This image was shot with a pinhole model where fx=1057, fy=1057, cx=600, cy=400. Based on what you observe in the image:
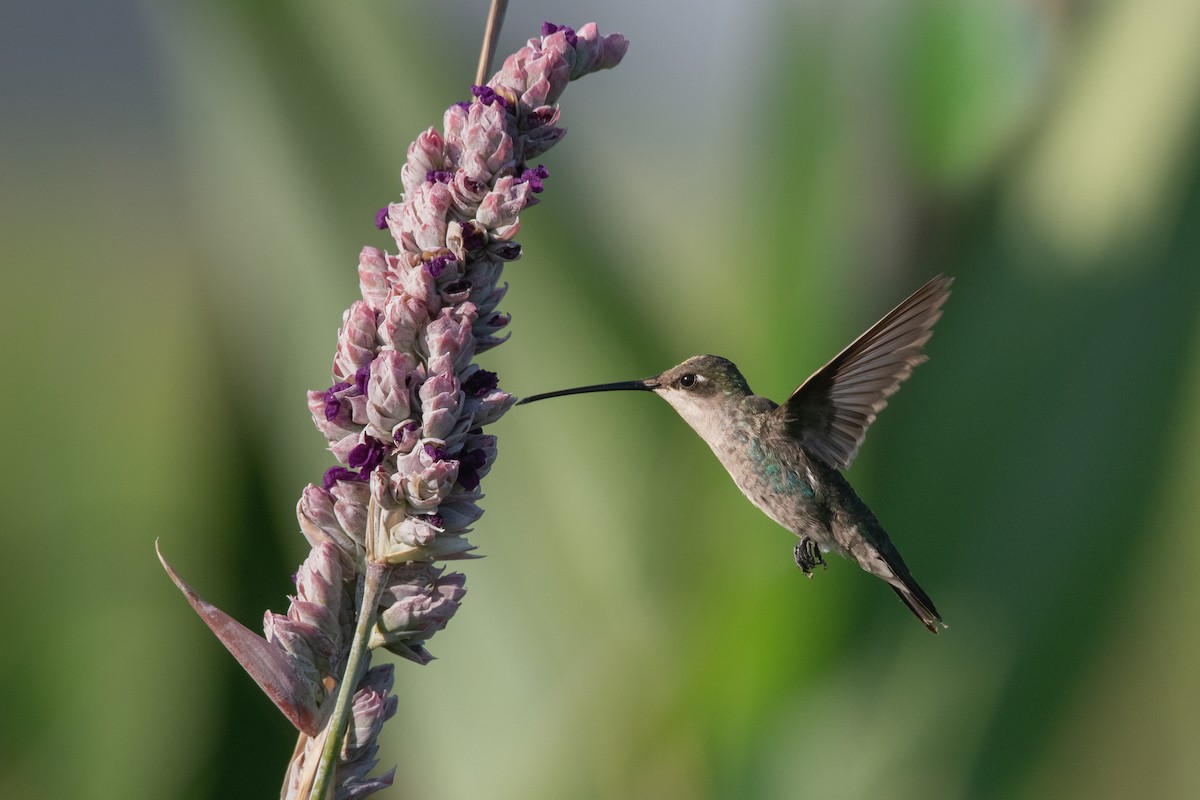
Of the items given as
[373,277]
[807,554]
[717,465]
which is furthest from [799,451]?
[373,277]

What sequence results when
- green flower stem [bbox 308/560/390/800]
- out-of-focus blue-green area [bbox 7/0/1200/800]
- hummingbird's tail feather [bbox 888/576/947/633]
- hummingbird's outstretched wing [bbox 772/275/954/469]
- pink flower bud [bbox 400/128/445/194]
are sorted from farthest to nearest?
1. out-of-focus blue-green area [bbox 7/0/1200/800]
2. hummingbird's tail feather [bbox 888/576/947/633]
3. hummingbird's outstretched wing [bbox 772/275/954/469]
4. pink flower bud [bbox 400/128/445/194]
5. green flower stem [bbox 308/560/390/800]

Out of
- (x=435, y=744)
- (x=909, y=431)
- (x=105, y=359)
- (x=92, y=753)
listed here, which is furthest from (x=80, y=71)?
(x=909, y=431)

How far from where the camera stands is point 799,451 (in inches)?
70.2

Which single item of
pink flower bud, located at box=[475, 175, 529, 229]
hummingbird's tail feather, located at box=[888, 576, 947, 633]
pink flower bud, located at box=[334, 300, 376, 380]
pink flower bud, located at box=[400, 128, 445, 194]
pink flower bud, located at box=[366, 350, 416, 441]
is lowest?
hummingbird's tail feather, located at box=[888, 576, 947, 633]

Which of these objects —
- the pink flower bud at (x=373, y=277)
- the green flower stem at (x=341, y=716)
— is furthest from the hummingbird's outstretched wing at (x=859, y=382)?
the green flower stem at (x=341, y=716)

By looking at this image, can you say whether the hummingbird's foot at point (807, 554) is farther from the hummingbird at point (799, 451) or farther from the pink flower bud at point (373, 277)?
the pink flower bud at point (373, 277)

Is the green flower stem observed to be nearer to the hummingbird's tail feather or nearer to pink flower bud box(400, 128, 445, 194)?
pink flower bud box(400, 128, 445, 194)

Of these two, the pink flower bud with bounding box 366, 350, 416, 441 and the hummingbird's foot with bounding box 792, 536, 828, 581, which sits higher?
the pink flower bud with bounding box 366, 350, 416, 441

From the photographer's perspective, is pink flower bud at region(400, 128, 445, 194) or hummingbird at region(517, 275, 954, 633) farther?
Result: hummingbird at region(517, 275, 954, 633)

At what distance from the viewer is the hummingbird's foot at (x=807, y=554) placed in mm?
1764

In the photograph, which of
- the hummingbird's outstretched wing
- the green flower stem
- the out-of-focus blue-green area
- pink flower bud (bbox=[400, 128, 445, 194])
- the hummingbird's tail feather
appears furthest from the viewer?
the out-of-focus blue-green area

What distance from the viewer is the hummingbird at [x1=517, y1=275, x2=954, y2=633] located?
1.75 m

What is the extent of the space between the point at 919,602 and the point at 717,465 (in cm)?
77

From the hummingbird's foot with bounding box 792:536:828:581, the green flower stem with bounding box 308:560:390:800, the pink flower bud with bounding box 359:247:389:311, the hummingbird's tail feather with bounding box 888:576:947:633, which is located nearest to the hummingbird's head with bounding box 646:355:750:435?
the hummingbird's foot with bounding box 792:536:828:581
